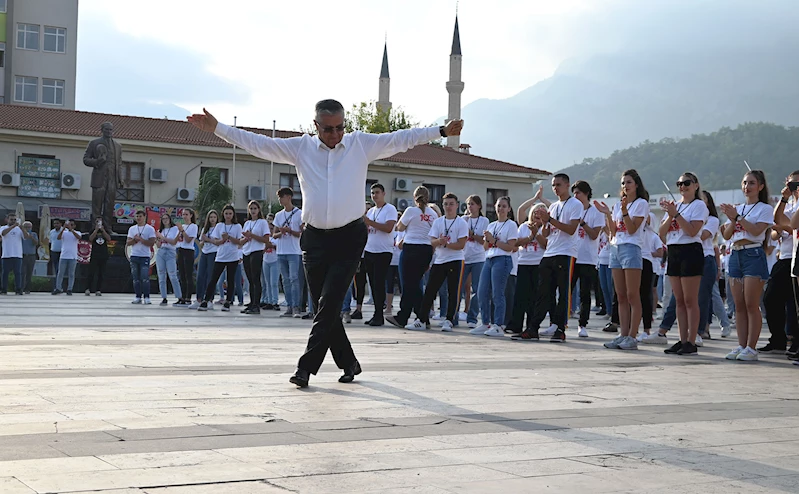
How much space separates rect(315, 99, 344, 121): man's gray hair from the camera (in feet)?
23.9

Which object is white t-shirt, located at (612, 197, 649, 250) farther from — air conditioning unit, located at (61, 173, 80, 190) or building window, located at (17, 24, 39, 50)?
building window, located at (17, 24, 39, 50)

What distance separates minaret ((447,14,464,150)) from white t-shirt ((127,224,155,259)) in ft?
220

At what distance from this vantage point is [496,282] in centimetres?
1350

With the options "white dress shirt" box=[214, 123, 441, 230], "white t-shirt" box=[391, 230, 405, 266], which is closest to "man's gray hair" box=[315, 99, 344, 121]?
"white dress shirt" box=[214, 123, 441, 230]

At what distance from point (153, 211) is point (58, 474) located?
1748 inches

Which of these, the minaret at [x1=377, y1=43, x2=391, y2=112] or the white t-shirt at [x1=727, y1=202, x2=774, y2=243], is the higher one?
the minaret at [x1=377, y1=43, x2=391, y2=112]

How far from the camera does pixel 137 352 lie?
9172 mm

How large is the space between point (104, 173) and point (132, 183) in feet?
69.8

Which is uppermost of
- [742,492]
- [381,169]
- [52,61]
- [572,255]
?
[52,61]

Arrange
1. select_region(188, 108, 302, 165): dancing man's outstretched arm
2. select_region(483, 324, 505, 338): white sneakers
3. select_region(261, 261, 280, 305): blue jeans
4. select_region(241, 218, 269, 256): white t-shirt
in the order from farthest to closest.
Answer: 1. select_region(261, 261, 280, 305): blue jeans
2. select_region(241, 218, 269, 256): white t-shirt
3. select_region(483, 324, 505, 338): white sneakers
4. select_region(188, 108, 302, 165): dancing man's outstretched arm

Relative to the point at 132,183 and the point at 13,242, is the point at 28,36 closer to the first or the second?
the point at 132,183

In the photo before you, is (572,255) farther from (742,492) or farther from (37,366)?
(742,492)

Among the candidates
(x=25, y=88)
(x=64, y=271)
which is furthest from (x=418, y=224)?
(x=25, y=88)

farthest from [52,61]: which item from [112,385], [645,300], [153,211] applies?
[112,385]
